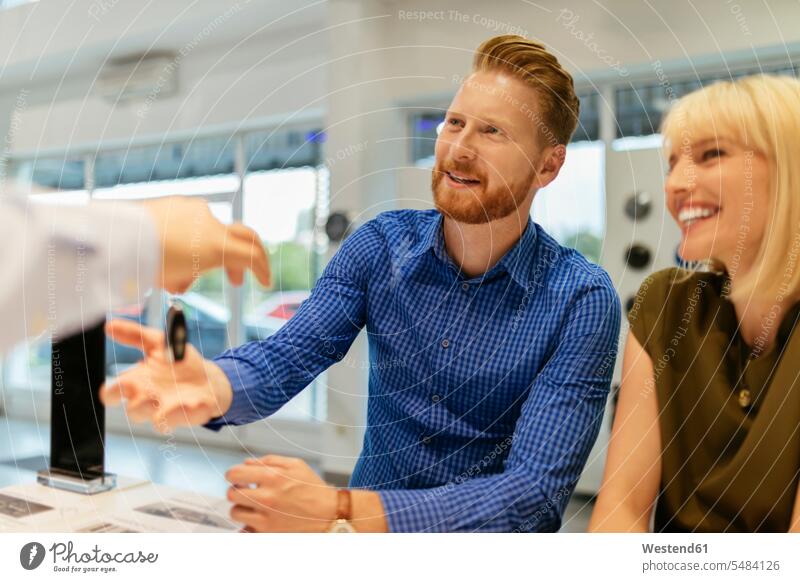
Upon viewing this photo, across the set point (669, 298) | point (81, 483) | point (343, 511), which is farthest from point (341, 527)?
point (669, 298)

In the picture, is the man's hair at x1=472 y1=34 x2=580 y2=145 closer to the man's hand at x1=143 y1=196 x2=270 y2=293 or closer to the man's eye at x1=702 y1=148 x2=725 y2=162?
the man's eye at x1=702 y1=148 x2=725 y2=162

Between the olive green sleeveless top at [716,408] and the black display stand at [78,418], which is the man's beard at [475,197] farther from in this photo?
the black display stand at [78,418]

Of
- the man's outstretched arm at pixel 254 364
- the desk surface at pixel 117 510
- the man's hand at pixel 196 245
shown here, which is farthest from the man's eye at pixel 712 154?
the desk surface at pixel 117 510

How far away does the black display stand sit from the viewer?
65 centimetres

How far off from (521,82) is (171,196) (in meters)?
0.35

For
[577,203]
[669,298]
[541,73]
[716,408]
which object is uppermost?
[541,73]

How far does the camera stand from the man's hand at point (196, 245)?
621mm

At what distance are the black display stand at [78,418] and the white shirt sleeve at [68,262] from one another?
3 cm

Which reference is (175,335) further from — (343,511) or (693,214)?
(693,214)

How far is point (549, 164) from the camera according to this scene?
2.26 feet

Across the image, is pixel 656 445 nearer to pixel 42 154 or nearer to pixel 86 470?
pixel 86 470

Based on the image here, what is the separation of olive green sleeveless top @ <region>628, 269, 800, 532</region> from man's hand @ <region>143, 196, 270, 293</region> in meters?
0.39

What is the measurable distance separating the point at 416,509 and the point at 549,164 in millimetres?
362

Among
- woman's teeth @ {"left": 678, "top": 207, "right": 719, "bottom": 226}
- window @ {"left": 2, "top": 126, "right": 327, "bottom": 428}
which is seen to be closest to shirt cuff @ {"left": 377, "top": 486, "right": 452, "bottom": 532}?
window @ {"left": 2, "top": 126, "right": 327, "bottom": 428}
